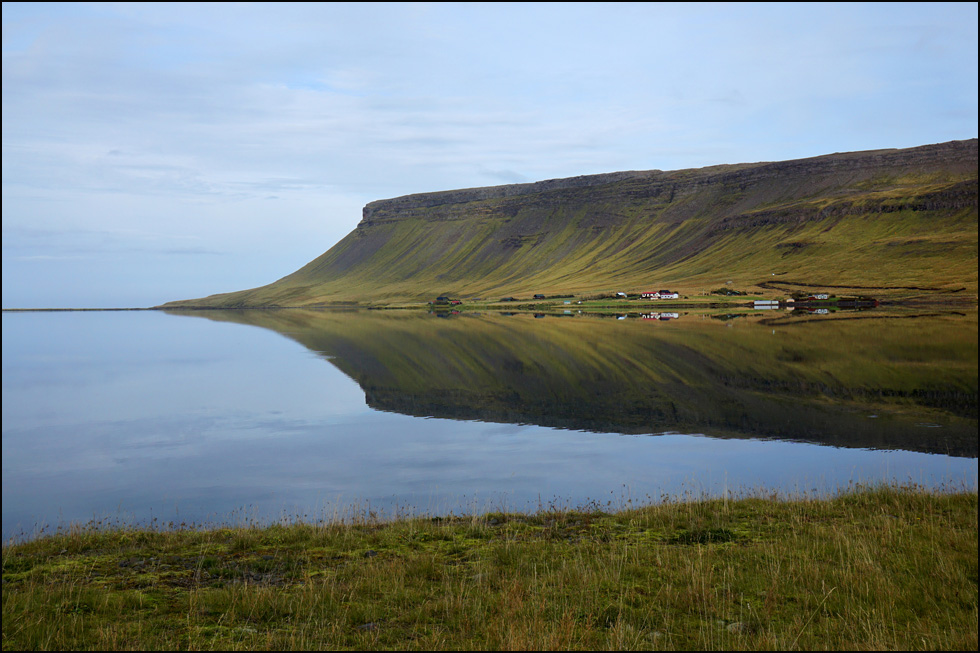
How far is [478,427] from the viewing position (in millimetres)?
29812

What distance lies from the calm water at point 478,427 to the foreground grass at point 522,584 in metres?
3.80

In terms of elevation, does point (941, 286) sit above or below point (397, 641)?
above

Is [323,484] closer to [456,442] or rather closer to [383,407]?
[456,442]

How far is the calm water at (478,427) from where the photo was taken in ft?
64.4

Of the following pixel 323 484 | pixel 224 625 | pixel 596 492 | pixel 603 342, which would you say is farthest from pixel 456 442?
pixel 603 342

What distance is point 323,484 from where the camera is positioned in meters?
20.9

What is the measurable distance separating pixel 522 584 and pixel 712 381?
102ft

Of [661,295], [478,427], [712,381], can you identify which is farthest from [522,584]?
Answer: [661,295]

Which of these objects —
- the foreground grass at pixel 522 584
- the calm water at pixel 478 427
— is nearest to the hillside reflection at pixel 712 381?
the calm water at pixel 478 427

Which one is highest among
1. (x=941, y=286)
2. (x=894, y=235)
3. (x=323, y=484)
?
(x=894, y=235)

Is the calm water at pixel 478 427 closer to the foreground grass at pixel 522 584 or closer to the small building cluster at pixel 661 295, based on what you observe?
the foreground grass at pixel 522 584

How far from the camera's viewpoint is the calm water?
64.4 ft

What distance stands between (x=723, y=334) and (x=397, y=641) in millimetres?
63560

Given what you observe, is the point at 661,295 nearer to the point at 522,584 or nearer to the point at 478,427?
the point at 478,427
